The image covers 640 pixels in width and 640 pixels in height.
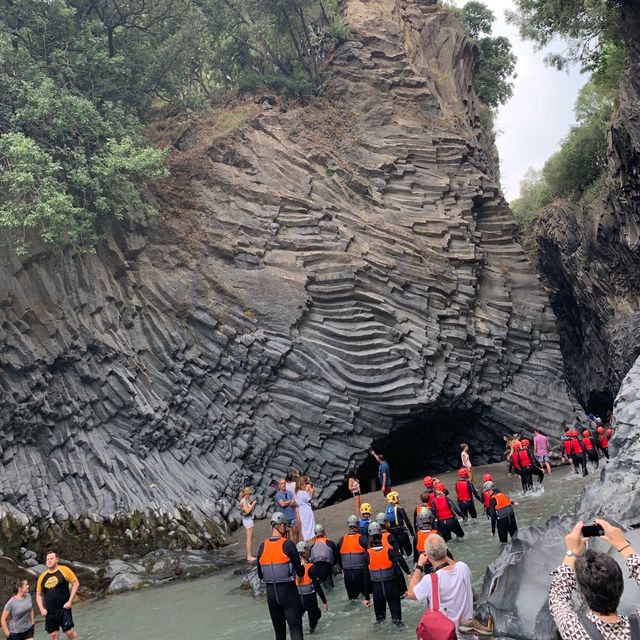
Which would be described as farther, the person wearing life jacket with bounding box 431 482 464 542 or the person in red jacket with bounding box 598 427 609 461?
the person in red jacket with bounding box 598 427 609 461

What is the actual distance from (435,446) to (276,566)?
60.3ft

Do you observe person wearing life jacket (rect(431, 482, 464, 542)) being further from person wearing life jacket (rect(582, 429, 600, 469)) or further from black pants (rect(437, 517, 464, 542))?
person wearing life jacket (rect(582, 429, 600, 469))

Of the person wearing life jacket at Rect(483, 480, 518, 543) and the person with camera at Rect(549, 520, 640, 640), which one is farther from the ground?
the person with camera at Rect(549, 520, 640, 640)

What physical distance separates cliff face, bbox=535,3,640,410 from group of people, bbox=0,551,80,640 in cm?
1890

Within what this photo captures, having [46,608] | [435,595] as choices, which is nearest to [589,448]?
[435,595]

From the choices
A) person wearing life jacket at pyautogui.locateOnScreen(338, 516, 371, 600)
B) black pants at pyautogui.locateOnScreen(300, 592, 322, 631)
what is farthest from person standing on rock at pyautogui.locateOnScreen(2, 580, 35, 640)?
person wearing life jacket at pyautogui.locateOnScreen(338, 516, 371, 600)

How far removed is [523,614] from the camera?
296 inches

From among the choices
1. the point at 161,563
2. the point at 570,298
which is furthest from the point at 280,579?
the point at 570,298

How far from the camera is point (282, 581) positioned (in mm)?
7844

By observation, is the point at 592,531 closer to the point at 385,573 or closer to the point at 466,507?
the point at 385,573

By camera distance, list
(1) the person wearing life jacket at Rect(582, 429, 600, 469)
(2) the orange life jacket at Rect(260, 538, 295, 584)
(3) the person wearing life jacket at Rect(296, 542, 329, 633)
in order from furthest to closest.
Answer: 1. (1) the person wearing life jacket at Rect(582, 429, 600, 469)
2. (3) the person wearing life jacket at Rect(296, 542, 329, 633)
3. (2) the orange life jacket at Rect(260, 538, 295, 584)

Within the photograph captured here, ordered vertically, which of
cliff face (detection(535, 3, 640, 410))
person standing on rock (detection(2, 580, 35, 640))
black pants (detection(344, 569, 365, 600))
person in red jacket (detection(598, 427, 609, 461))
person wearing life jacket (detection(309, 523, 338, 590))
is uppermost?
cliff face (detection(535, 3, 640, 410))

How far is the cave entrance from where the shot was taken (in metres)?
23.8

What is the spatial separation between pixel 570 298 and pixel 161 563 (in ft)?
87.0
